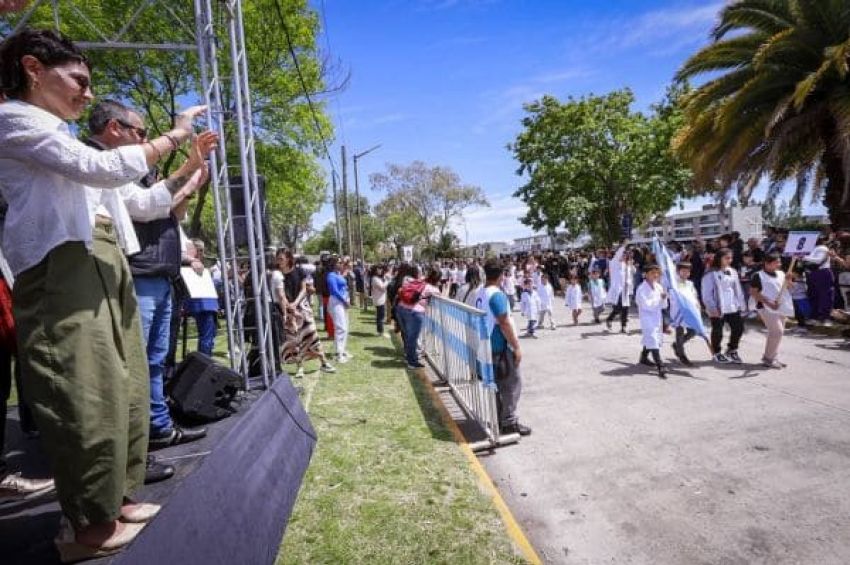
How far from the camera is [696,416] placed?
533 centimetres

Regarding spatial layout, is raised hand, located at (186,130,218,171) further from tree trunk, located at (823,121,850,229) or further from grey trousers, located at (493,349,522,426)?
tree trunk, located at (823,121,850,229)

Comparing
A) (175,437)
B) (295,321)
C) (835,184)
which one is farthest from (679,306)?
(175,437)

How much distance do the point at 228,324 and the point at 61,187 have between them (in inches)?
118

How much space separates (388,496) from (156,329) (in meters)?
2.00

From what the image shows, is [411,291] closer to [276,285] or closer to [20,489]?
[276,285]

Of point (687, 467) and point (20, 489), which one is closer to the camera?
point (20, 489)

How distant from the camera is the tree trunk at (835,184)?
36.3 ft

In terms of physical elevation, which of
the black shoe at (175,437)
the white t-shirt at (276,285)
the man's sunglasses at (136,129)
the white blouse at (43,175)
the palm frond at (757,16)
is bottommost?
the black shoe at (175,437)

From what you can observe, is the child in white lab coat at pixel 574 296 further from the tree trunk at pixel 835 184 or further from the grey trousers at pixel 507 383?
the grey trousers at pixel 507 383

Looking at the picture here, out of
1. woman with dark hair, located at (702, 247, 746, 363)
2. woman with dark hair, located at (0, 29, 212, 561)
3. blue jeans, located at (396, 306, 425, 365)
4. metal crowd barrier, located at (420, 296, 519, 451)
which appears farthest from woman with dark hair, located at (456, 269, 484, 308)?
woman with dark hair, located at (0, 29, 212, 561)

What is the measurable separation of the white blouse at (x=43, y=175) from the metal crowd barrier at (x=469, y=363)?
141 inches

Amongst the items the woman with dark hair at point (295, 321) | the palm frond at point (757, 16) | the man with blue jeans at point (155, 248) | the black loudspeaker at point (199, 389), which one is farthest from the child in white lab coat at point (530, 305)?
the man with blue jeans at point (155, 248)

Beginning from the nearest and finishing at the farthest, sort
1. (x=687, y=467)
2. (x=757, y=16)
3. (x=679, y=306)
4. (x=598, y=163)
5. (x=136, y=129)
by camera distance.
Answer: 1. (x=136, y=129)
2. (x=687, y=467)
3. (x=679, y=306)
4. (x=757, y=16)
5. (x=598, y=163)

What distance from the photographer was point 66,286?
173 cm
